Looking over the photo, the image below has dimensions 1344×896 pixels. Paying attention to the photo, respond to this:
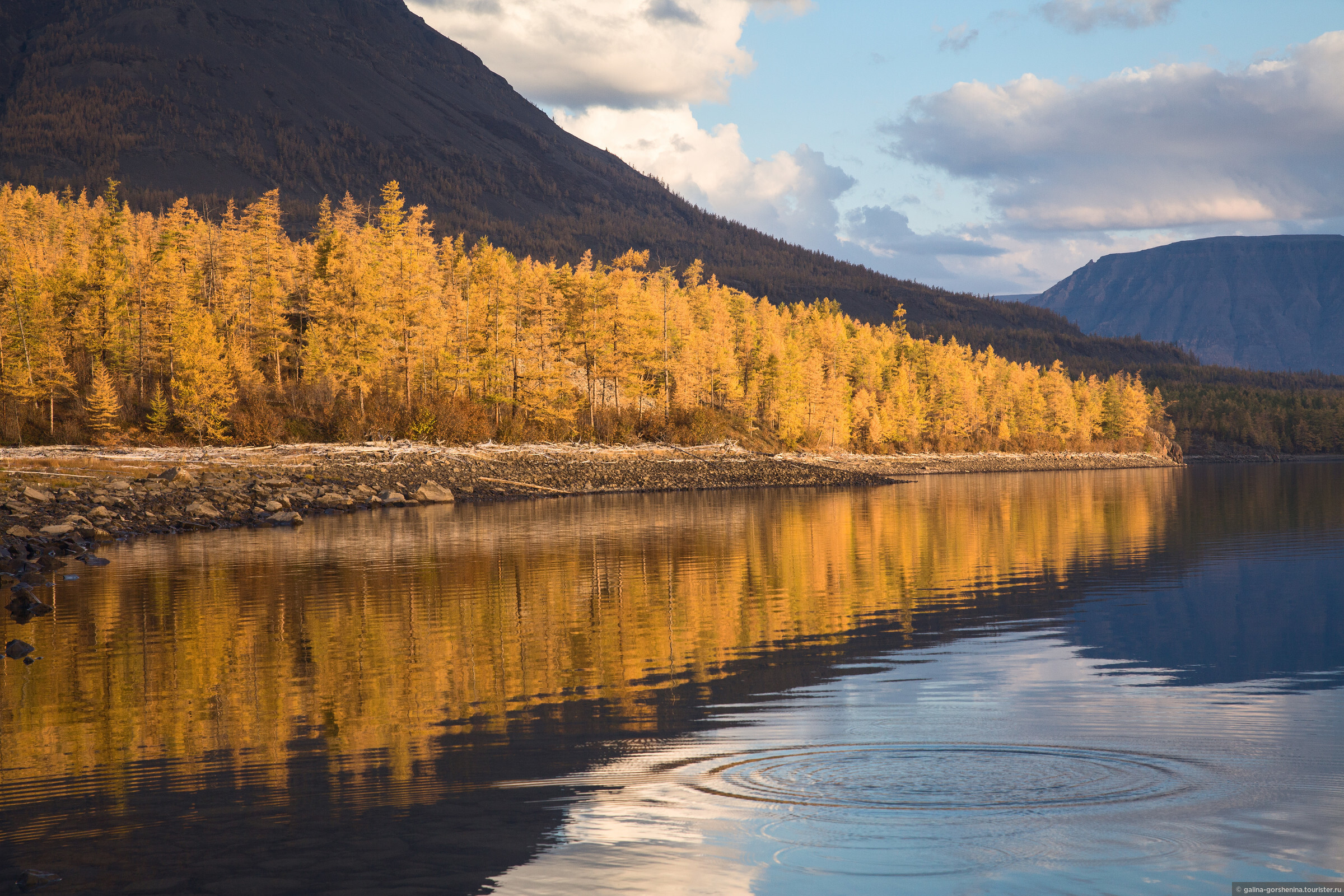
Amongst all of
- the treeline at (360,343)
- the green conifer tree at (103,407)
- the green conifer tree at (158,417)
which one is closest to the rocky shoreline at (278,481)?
the treeline at (360,343)

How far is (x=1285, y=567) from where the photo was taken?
88.1 ft

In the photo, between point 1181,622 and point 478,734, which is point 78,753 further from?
point 1181,622

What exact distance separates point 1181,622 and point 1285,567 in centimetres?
1083

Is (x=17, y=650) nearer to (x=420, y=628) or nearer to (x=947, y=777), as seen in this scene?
(x=420, y=628)

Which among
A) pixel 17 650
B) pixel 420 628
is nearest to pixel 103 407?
pixel 17 650

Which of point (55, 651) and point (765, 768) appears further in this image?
point (55, 651)

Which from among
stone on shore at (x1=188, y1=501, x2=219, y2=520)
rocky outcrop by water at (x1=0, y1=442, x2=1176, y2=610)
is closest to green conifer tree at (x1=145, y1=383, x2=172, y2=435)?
rocky outcrop by water at (x1=0, y1=442, x2=1176, y2=610)

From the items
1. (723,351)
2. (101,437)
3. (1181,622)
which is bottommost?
(1181,622)

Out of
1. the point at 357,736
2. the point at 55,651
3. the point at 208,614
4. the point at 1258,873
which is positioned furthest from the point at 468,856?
the point at 208,614

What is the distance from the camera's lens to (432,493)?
175 feet

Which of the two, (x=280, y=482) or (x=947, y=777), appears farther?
(x=280, y=482)

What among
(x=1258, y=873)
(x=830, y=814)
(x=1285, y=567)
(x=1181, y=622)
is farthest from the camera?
(x=1285, y=567)

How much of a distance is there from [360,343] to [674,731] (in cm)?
6191

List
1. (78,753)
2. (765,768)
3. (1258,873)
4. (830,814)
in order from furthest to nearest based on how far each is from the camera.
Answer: (78,753) → (765,768) → (830,814) → (1258,873)
